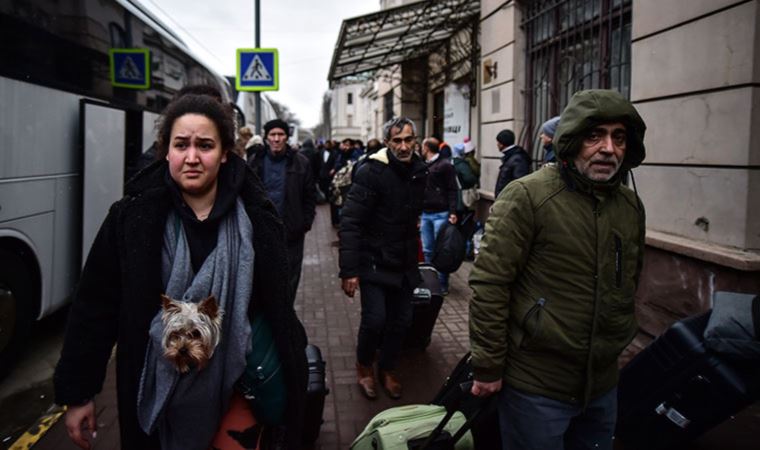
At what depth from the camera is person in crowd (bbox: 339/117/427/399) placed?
426 cm

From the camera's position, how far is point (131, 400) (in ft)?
6.74

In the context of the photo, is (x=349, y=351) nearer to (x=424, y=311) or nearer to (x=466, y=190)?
(x=424, y=311)

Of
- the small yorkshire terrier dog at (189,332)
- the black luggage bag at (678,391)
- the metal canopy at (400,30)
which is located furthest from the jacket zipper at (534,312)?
the metal canopy at (400,30)

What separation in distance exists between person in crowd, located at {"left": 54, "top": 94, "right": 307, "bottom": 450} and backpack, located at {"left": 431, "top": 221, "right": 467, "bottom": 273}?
432 cm

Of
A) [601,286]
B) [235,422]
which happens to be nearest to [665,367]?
[601,286]

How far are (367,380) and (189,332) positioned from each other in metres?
2.75

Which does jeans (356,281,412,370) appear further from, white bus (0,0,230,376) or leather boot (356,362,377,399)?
white bus (0,0,230,376)

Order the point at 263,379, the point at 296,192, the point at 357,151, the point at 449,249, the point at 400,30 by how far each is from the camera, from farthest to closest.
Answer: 1. the point at 357,151
2. the point at 400,30
3. the point at 449,249
4. the point at 296,192
5. the point at 263,379

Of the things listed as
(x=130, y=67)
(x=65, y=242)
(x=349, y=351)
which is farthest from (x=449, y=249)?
(x=130, y=67)

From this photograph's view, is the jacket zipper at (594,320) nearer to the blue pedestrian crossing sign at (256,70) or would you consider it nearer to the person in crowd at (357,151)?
the blue pedestrian crossing sign at (256,70)

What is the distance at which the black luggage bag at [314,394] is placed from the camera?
129 inches

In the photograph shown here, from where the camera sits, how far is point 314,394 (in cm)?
327

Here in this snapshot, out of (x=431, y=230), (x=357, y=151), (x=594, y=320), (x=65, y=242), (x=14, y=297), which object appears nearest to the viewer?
(x=594, y=320)

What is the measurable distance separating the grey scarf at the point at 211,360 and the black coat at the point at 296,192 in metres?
3.30
